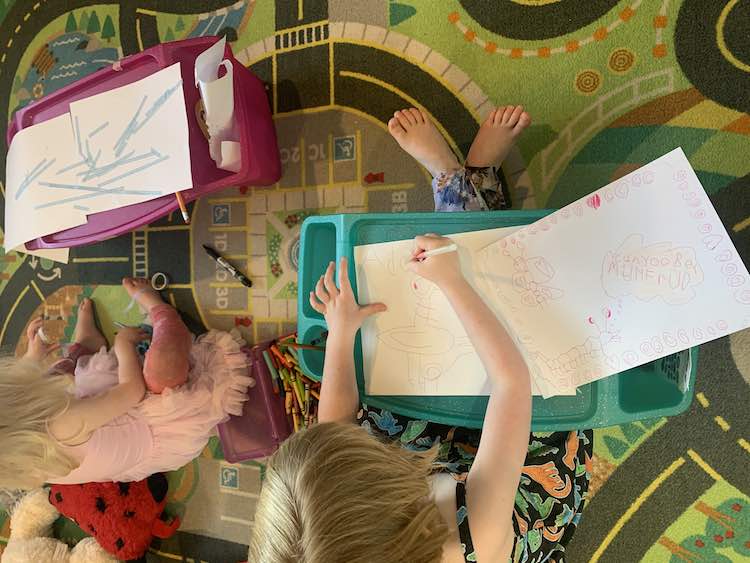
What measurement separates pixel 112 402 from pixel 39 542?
1.67ft

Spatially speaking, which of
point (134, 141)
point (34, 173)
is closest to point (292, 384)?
point (134, 141)

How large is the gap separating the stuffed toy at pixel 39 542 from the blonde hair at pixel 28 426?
38 centimetres

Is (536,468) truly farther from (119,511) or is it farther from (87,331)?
(87,331)

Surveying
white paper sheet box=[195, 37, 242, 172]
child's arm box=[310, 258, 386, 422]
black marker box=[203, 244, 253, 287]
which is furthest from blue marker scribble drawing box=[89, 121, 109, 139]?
child's arm box=[310, 258, 386, 422]

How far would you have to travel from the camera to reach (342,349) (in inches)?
27.1

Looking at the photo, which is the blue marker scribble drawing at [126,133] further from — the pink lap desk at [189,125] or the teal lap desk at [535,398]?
the teal lap desk at [535,398]

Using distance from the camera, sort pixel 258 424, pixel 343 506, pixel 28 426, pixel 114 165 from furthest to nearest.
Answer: pixel 258 424, pixel 114 165, pixel 28 426, pixel 343 506

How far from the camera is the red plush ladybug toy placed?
1.01m

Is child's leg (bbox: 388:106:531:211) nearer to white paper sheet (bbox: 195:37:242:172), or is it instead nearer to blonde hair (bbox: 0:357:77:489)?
white paper sheet (bbox: 195:37:242:172)

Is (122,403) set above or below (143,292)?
below

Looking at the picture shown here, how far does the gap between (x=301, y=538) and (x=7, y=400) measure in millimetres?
535

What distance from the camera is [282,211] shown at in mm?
1016

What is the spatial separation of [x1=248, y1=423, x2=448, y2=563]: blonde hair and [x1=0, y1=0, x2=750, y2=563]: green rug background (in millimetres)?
469

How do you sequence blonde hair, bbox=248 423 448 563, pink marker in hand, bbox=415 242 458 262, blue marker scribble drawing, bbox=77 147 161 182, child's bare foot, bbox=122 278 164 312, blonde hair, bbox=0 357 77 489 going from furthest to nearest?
1. child's bare foot, bbox=122 278 164 312
2. blue marker scribble drawing, bbox=77 147 161 182
3. blonde hair, bbox=0 357 77 489
4. pink marker in hand, bbox=415 242 458 262
5. blonde hair, bbox=248 423 448 563
